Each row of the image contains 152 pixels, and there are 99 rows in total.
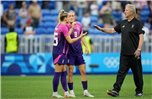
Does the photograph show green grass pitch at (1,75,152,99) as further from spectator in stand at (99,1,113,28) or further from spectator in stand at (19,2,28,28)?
spectator in stand at (19,2,28,28)

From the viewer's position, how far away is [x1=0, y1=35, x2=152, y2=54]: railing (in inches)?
1073

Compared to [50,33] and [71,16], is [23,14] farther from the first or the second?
[71,16]

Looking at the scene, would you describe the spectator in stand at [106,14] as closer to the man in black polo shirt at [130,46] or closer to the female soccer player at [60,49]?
the man in black polo shirt at [130,46]

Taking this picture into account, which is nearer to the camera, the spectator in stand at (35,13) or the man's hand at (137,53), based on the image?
the man's hand at (137,53)

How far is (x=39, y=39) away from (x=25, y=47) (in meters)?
0.77

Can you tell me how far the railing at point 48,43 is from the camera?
89.5 ft

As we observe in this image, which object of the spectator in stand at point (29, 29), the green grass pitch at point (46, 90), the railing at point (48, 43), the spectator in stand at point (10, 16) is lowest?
the green grass pitch at point (46, 90)

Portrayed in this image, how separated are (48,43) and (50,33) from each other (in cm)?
209

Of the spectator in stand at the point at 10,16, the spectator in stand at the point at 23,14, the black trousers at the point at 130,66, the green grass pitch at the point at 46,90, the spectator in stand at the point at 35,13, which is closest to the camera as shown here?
the green grass pitch at the point at 46,90

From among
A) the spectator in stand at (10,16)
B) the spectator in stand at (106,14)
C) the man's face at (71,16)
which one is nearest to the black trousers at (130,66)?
the man's face at (71,16)

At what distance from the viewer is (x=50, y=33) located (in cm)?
2941

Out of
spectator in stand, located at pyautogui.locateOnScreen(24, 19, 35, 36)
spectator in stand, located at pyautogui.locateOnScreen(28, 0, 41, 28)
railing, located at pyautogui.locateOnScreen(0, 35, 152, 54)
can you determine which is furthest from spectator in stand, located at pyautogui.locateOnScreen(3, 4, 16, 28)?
railing, located at pyautogui.locateOnScreen(0, 35, 152, 54)

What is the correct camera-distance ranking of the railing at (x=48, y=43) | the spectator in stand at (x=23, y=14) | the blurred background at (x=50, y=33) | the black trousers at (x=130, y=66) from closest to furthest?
the black trousers at (x=130, y=66)
the blurred background at (x=50, y=33)
the railing at (x=48, y=43)
the spectator in stand at (x=23, y=14)

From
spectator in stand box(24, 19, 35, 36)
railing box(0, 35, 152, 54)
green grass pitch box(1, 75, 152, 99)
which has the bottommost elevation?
green grass pitch box(1, 75, 152, 99)
